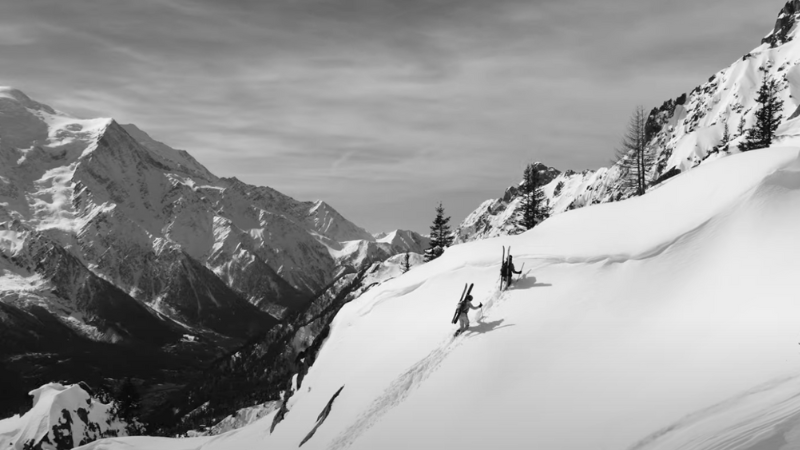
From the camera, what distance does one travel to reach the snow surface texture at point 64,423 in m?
80.9

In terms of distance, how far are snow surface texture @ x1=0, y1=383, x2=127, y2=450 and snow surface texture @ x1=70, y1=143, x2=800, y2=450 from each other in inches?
2436

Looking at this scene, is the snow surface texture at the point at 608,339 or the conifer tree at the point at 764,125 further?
the conifer tree at the point at 764,125

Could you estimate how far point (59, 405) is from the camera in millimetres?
82438

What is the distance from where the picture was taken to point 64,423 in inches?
3228

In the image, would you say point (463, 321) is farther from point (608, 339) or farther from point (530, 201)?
point (530, 201)

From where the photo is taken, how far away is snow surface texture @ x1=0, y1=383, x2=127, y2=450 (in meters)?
80.9

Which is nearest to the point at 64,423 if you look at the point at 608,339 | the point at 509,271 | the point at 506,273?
the point at 506,273

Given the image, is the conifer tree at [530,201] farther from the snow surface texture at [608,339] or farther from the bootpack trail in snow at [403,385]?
the bootpack trail in snow at [403,385]

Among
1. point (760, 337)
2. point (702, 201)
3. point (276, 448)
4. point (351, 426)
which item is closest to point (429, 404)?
point (351, 426)

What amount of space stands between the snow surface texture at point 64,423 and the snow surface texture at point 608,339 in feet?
203

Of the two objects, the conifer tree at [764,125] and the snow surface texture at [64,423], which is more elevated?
the conifer tree at [764,125]

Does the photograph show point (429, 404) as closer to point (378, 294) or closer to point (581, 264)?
point (581, 264)

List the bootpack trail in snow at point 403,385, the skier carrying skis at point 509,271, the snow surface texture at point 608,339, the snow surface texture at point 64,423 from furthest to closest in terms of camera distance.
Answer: the snow surface texture at point 64,423
the skier carrying skis at point 509,271
the bootpack trail in snow at point 403,385
the snow surface texture at point 608,339

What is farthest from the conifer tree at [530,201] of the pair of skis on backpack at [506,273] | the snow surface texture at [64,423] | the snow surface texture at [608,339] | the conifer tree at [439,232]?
the snow surface texture at [64,423]
